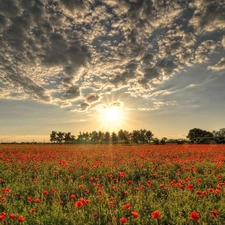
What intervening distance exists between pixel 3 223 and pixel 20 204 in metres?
1.18

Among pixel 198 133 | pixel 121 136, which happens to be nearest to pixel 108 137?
pixel 121 136

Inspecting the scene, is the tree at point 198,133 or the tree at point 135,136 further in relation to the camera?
the tree at point 135,136

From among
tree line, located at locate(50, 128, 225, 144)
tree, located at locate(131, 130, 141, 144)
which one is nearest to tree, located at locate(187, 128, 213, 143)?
tree line, located at locate(50, 128, 225, 144)

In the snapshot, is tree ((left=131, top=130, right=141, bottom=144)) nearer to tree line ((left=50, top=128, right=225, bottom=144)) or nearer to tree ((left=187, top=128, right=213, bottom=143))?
tree line ((left=50, top=128, right=225, bottom=144))

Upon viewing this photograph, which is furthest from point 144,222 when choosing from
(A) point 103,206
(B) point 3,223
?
(B) point 3,223

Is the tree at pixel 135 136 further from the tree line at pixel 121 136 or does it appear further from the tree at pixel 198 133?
the tree at pixel 198 133

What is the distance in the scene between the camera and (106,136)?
13012cm

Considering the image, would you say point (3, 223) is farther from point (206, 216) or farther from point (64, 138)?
point (64, 138)

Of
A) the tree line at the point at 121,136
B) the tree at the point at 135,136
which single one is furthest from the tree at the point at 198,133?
the tree at the point at 135,136

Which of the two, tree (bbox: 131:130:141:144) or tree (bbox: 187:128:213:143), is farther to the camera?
tree (bbox: 131:130:141:144)

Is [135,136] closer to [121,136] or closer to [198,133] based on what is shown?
[121,136]

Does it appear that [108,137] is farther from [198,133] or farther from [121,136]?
[198,133]

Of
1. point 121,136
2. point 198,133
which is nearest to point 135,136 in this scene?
point 121,136

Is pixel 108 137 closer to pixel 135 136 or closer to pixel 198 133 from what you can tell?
pixel 135 136
